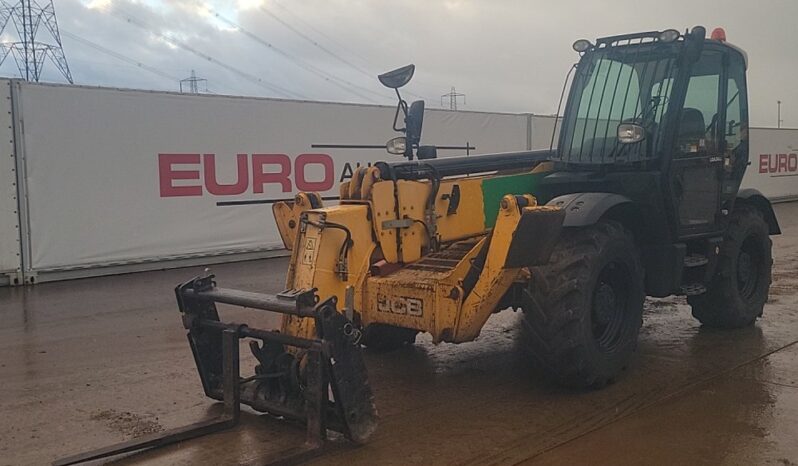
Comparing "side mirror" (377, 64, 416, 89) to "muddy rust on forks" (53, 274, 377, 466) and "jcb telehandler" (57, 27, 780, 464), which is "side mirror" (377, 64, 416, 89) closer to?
"jcb telehandler" (57, 27, 780, 464)

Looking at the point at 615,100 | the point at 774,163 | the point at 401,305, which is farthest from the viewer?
the point at 774,163

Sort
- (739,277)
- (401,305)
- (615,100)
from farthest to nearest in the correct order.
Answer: (739,277) < (615,100) < (401,305)

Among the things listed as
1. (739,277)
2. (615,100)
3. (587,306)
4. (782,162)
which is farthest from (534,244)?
(782,162)

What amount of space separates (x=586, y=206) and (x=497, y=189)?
0.76 meters

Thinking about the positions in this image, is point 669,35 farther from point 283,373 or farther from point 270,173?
point 270,173

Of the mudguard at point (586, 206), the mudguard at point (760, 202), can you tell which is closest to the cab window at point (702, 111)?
the mudguard at point (760, 202)

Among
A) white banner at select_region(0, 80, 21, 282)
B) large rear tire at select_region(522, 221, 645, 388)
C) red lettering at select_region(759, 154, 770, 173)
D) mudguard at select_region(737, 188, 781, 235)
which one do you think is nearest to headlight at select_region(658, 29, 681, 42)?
large rear tire at select_region(522, 221, 645, 388)

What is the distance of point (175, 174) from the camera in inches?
471

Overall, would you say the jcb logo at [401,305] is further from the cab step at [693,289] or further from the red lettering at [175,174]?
the red lettering at [175,174]

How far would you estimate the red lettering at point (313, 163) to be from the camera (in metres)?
13.3

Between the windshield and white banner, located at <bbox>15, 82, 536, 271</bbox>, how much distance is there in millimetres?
7205

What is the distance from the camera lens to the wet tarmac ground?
422 cm

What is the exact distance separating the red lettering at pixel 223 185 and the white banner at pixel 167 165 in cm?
2

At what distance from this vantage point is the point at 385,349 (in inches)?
252
